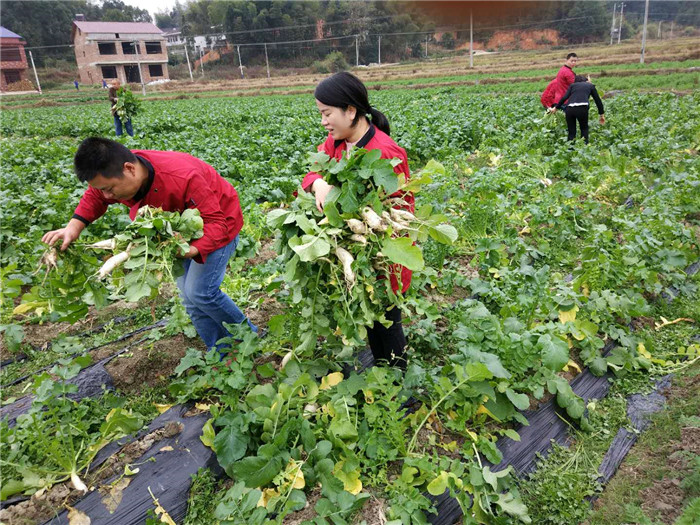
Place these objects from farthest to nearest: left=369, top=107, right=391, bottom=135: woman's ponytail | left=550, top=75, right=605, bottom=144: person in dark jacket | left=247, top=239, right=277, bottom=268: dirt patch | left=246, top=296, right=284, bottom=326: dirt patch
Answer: left=550, top=75, right=605, bottom=144: person in dark jacket < left=247, top=239, right=277, bottom=268: dirt patch < left=246, top=296, right=284, bottom=326: dirt patch < left=369, top=107, right=391, bottom=135: woman's ponytail

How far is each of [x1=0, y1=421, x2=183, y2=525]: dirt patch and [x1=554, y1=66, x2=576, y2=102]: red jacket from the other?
30.8 ft

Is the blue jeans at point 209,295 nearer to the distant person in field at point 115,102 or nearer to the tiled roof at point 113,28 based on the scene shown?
the distant person in field at point 115,102

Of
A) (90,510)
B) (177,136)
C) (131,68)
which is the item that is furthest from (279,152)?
(131,68)

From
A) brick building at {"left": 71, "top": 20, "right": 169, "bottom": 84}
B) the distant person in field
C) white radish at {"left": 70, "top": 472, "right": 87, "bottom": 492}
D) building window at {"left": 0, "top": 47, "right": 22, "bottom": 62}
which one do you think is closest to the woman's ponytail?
white radish at {"left": 70, "top": 472, "right": 87, "bottom": 492}

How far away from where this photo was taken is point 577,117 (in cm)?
866

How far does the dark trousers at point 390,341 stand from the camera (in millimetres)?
2670

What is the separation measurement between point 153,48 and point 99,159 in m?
59.7

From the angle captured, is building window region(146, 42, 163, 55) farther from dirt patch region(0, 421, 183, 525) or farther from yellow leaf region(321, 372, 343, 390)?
yellow leaf region(321, 372, 343, 390)

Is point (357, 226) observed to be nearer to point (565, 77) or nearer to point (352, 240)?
point (352, 240)

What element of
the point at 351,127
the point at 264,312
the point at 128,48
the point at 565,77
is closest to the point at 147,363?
the point at 264,312

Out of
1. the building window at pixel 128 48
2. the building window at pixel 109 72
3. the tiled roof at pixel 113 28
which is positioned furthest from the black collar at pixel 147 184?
the building window at pixel 109 72

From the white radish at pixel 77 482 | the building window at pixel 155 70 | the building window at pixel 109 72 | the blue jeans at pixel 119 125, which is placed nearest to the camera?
the white radish at pixel 77 482

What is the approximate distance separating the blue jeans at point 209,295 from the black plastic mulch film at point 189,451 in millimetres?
576

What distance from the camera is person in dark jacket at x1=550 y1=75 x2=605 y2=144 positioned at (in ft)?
27.2
